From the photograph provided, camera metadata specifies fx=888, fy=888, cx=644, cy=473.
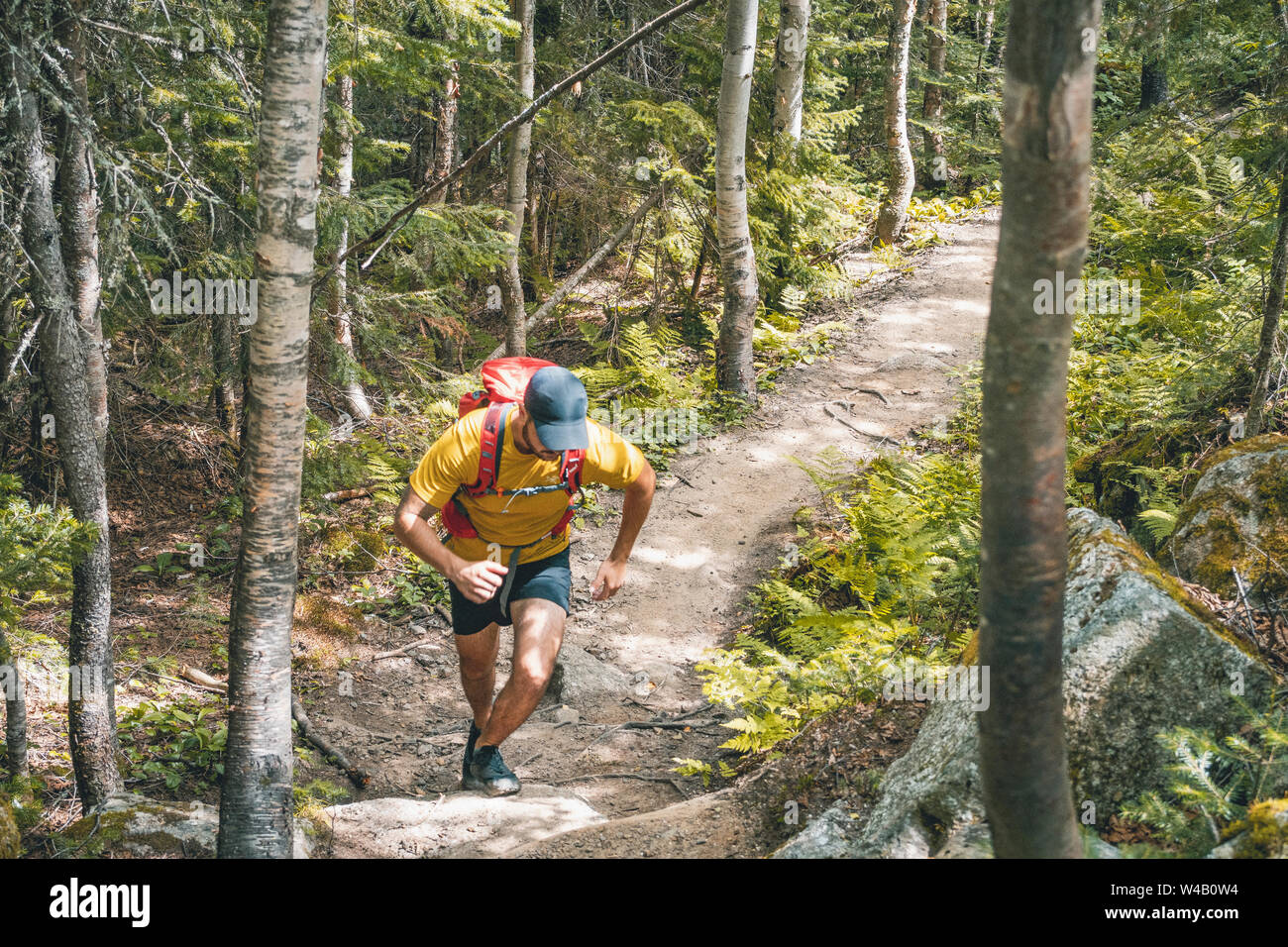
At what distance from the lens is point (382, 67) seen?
8312 mm

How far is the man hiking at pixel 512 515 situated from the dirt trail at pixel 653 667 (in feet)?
2.30

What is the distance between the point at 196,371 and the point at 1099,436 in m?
9.68

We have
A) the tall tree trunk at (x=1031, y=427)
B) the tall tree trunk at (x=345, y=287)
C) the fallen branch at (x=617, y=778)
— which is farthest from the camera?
the tall tree trunk at (x=345, y=287)

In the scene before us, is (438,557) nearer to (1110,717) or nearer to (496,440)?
(496,440)

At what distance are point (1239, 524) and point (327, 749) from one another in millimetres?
6568

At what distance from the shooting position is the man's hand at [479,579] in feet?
15.2

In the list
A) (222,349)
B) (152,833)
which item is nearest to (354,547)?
(222,349)

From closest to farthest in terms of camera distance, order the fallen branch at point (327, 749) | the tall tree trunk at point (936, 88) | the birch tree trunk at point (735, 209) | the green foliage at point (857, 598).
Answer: the green foliage at point (857, 598), the fallen branch at point (327, 749), the birch tree trunk at point (735, 209), the tall tree trunk at point (936, 88)

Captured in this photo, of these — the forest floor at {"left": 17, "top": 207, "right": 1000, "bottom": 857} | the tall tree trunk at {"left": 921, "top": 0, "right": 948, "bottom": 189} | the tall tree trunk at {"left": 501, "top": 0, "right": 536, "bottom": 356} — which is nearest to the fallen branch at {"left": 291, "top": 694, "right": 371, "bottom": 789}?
the forest floor at {"left": 17, "top": 207, "right": 1000, "bottom": 857}

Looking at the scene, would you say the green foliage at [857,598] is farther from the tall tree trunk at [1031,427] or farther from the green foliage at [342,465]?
the green foliage at [342,465]

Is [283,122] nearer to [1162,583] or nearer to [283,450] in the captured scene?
[283,450]

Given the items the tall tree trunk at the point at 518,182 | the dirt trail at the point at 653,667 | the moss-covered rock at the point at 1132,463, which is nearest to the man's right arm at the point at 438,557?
the dirt trail at the point at 653,667

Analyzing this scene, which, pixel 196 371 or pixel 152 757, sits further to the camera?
pixel 196 371

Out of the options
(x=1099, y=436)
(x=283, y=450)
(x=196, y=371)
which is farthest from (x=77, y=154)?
(x=1099, y=436)
